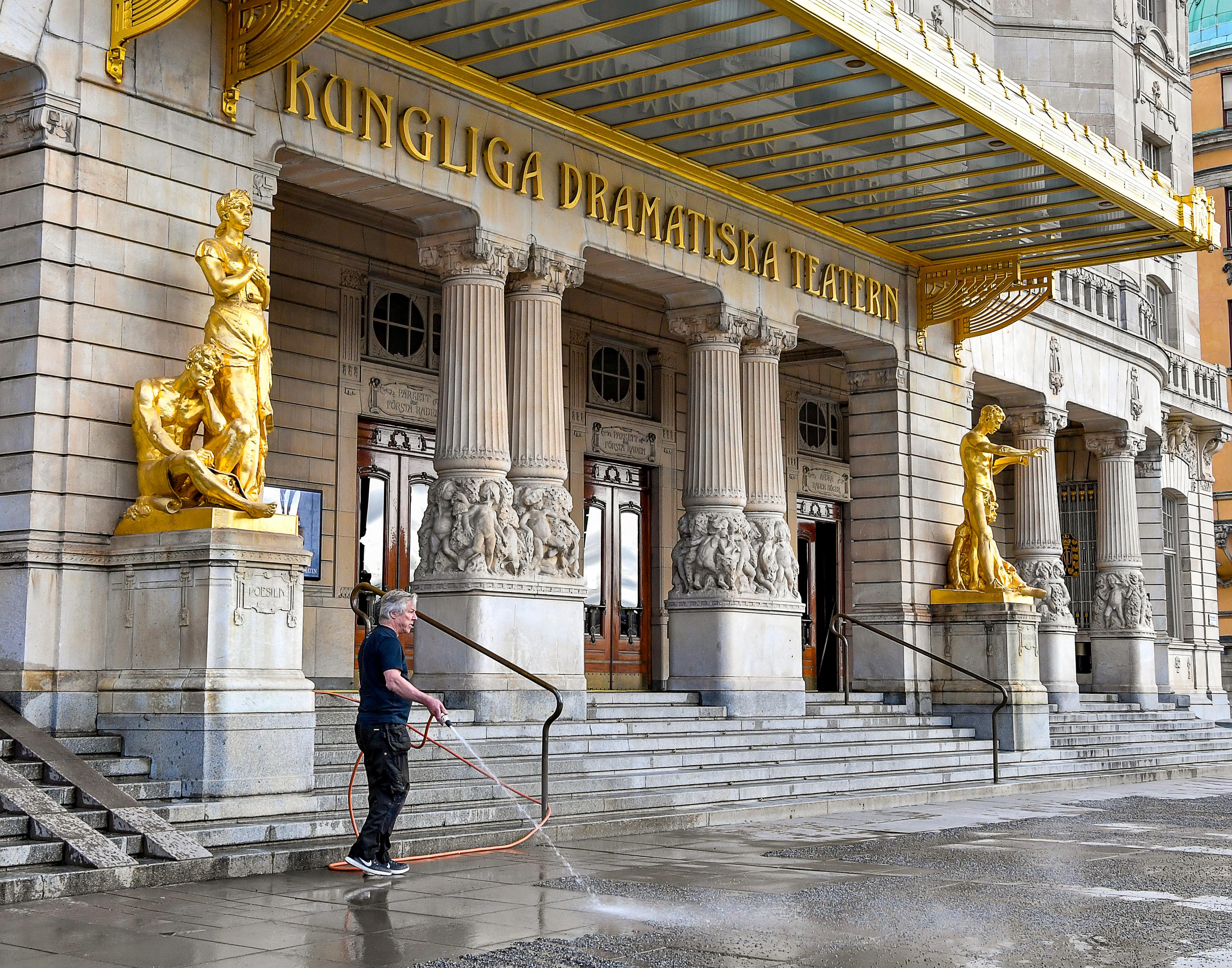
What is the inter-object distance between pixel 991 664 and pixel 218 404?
13159 mm

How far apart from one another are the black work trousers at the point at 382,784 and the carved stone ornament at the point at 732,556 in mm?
9491

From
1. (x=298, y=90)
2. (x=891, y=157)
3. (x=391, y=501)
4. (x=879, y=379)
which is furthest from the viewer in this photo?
(x=879, y=379)

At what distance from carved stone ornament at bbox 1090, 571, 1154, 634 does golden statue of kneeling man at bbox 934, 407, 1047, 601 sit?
714 centimetres

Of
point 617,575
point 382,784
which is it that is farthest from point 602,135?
point 382,784

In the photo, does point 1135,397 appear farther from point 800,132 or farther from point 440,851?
point 440,851

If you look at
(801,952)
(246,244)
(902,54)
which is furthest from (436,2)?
(801,952)

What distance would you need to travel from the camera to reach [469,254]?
16078mm

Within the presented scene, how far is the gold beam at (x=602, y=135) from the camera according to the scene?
14977 mm

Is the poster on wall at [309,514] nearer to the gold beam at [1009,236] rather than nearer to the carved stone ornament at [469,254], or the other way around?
the carved stone ornament at [469,254]

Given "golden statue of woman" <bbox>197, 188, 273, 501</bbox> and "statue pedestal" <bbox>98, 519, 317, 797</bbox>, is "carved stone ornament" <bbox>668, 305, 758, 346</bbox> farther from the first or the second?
"statue pedestal" <bbox>98, 519, 317, 797</bbox>

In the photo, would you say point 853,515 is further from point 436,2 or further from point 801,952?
point 801,952

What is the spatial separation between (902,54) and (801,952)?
10891mm

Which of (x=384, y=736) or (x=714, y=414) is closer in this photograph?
(x=384, y=736)

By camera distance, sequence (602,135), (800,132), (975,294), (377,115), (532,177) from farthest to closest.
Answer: (975,294), (800,132), (602,135), (532,177), (377,115)
